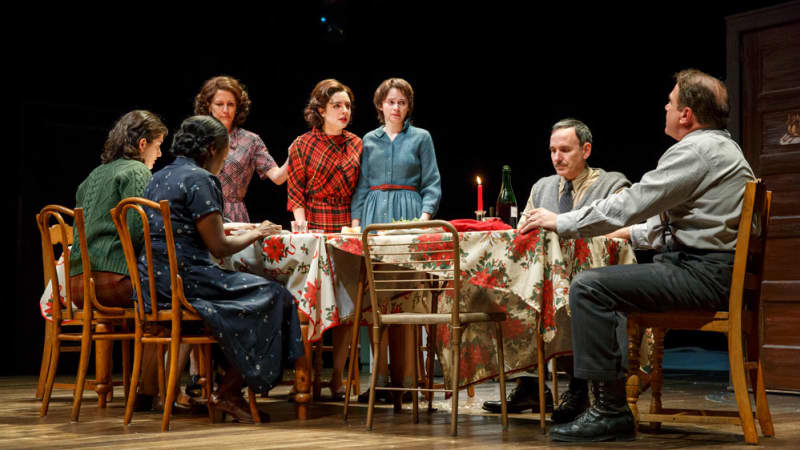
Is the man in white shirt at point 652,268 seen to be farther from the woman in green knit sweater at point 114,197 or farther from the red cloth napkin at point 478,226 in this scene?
the woman in green knit sweater at point 114,197

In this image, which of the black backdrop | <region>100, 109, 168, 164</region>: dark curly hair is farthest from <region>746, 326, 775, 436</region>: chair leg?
the black backdrop

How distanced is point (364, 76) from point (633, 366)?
5.11 m

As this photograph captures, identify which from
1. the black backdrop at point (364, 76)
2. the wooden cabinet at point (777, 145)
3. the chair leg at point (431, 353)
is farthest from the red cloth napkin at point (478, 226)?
the black backdrop at point (364, 76)

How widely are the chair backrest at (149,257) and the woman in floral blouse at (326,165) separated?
Result: 3.85 feet

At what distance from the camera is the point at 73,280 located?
383 centimetres

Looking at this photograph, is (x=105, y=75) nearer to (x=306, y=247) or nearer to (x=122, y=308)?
(x=122, y=308)

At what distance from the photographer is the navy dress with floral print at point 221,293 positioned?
10.5ft

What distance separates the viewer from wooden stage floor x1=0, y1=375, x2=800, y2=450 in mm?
2773

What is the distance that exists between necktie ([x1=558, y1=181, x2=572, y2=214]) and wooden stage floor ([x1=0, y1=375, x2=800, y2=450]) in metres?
0.86

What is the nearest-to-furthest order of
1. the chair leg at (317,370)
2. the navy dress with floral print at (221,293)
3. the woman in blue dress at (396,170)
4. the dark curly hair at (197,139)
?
the navy dress with floral print at (221,293) < the dark curly hair at (197,139) < the chair leg at (317,370) < the woman in blue dress at (396,170)

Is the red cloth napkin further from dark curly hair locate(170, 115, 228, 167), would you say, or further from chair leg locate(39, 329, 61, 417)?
chair leg locate(39, 329, 61, 417)

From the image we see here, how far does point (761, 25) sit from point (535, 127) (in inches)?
128

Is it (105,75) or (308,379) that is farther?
(105,75)

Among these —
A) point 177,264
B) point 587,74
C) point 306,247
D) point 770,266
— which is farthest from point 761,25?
point 177,264
